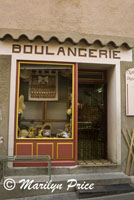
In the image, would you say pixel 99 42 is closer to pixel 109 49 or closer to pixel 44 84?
pixel 109 49

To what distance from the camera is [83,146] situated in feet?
23.1

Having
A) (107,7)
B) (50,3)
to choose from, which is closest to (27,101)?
(50,3)

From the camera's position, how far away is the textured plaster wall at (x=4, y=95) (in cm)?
577

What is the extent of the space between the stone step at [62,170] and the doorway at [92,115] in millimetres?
964

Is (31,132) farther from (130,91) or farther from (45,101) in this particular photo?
(130,91)

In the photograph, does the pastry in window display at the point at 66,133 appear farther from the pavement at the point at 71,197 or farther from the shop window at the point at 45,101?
the pavement at the point at 71,197

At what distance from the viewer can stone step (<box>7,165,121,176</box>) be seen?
222 inches

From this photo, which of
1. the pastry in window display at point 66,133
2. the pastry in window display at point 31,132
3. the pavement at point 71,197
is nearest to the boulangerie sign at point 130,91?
the pastry in window display at point 66,133

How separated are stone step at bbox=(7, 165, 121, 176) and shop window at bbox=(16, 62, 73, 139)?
922mm

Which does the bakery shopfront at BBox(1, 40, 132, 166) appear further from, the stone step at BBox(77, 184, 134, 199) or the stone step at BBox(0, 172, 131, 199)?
the stone step at BBox(77, 184, 134, 199)
